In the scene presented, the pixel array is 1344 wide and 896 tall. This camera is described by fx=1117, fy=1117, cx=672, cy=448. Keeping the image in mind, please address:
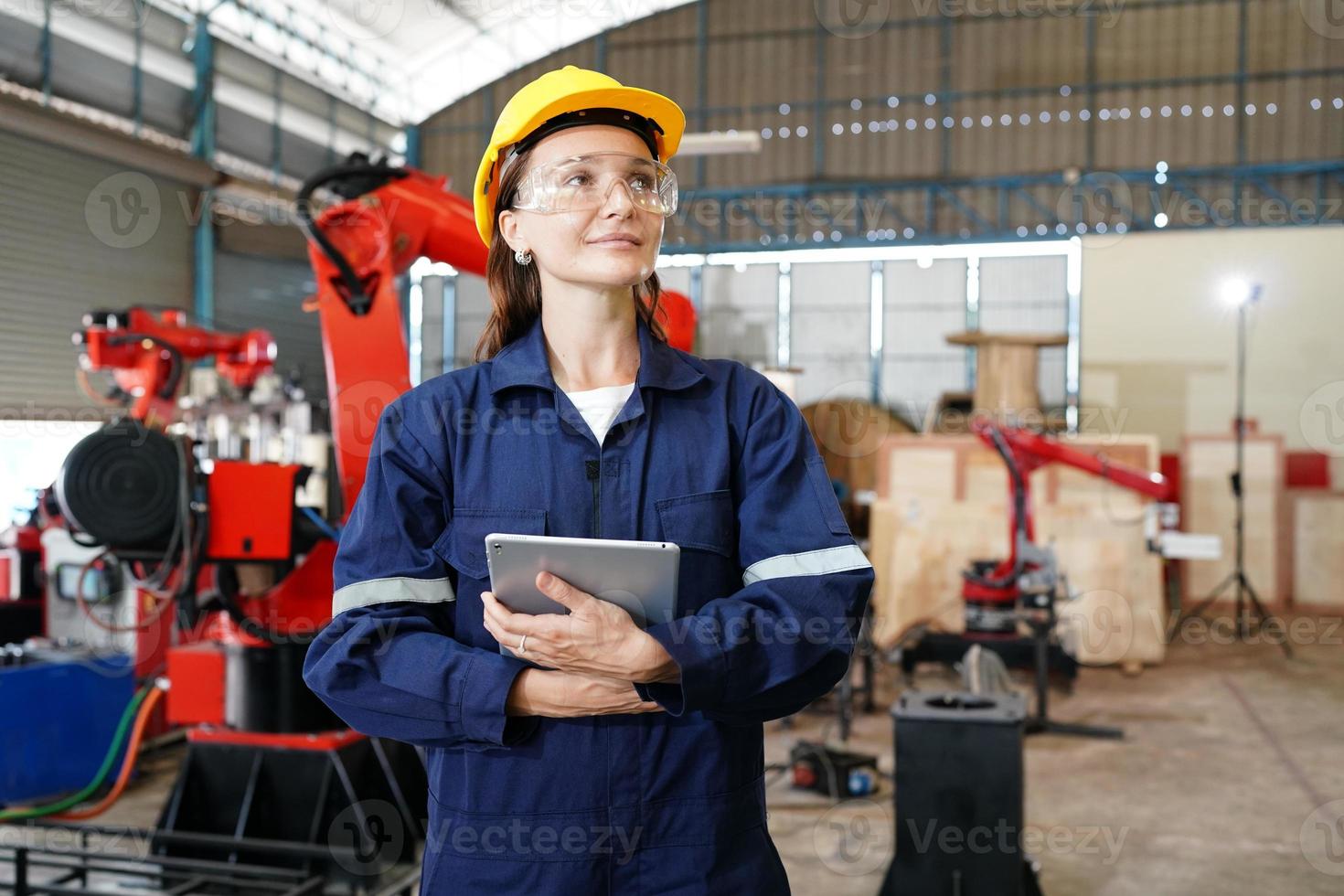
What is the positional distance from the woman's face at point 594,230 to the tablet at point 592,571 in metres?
0.41

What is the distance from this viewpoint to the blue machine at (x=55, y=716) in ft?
15.8

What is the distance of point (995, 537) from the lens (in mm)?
9172

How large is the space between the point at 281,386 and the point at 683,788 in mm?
6078

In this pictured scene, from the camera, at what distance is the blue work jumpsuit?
1.50 m

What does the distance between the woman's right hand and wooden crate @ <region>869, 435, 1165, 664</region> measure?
24.4 ft

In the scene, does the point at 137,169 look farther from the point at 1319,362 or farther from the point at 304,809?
the point at 1319,362

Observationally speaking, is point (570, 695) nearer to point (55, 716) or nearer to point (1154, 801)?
point (55, 716)

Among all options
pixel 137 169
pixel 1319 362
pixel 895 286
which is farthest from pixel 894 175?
pixel 137 169

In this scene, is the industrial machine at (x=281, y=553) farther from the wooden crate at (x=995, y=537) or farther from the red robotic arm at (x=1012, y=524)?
the wooden crate at (x=995, y=537)

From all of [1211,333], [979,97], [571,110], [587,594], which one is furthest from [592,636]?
[979,97]

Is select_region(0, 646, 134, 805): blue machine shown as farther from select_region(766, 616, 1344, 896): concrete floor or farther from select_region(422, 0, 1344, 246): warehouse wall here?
select_region(422, 0, 1344, 246): warehouse wall

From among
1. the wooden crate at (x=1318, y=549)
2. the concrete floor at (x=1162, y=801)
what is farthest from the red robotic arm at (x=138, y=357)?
the wooden crate at (x=1318, y=549)

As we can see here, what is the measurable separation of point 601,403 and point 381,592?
416mm

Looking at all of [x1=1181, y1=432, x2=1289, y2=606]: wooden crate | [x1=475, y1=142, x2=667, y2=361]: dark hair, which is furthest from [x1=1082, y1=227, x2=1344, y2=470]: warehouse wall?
[x1=475, y1=142, x2=667, y2=361]: dark hair
